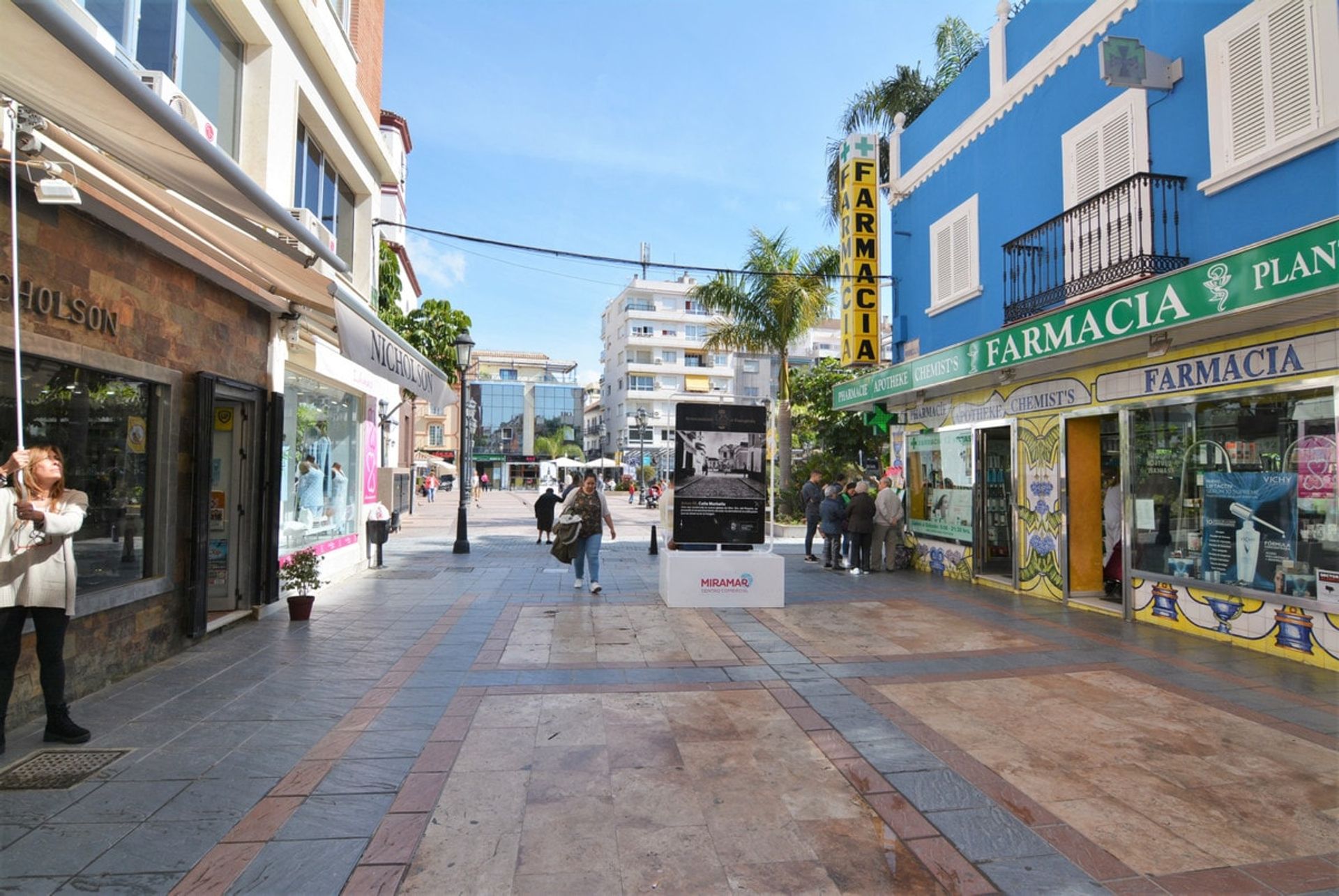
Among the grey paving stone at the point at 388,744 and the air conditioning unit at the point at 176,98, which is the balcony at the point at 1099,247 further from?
the air conditioning unit at the point at 176,98

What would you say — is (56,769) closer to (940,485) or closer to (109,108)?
(109,108)

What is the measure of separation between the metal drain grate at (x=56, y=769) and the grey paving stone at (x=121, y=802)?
0.80 ft

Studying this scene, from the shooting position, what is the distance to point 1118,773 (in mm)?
4008

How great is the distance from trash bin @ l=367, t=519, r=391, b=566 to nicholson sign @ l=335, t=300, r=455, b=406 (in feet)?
9.94

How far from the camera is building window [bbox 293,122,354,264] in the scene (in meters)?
9.55

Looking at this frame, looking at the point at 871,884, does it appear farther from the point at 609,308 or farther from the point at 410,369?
the point at 609,308

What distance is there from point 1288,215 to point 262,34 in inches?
400

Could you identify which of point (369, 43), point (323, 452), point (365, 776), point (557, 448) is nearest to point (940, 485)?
point (323, 452)

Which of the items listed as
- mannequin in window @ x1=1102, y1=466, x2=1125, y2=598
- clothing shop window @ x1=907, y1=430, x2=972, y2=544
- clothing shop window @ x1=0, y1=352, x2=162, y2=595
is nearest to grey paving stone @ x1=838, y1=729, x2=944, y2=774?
clothing shop window @ x1=0, y1=352, x2=162, y2=595

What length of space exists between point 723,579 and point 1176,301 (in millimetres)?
5433

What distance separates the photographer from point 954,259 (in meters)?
11.8

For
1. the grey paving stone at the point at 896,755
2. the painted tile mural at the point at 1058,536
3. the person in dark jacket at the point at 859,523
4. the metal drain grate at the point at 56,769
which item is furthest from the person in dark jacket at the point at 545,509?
the grey paving stone at the point at 896,755

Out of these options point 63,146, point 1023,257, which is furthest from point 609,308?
point 63,146

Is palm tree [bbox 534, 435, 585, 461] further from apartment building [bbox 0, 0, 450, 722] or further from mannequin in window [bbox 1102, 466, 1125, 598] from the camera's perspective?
mannequin in window [bbox 1102, 466, 1125, 598]
